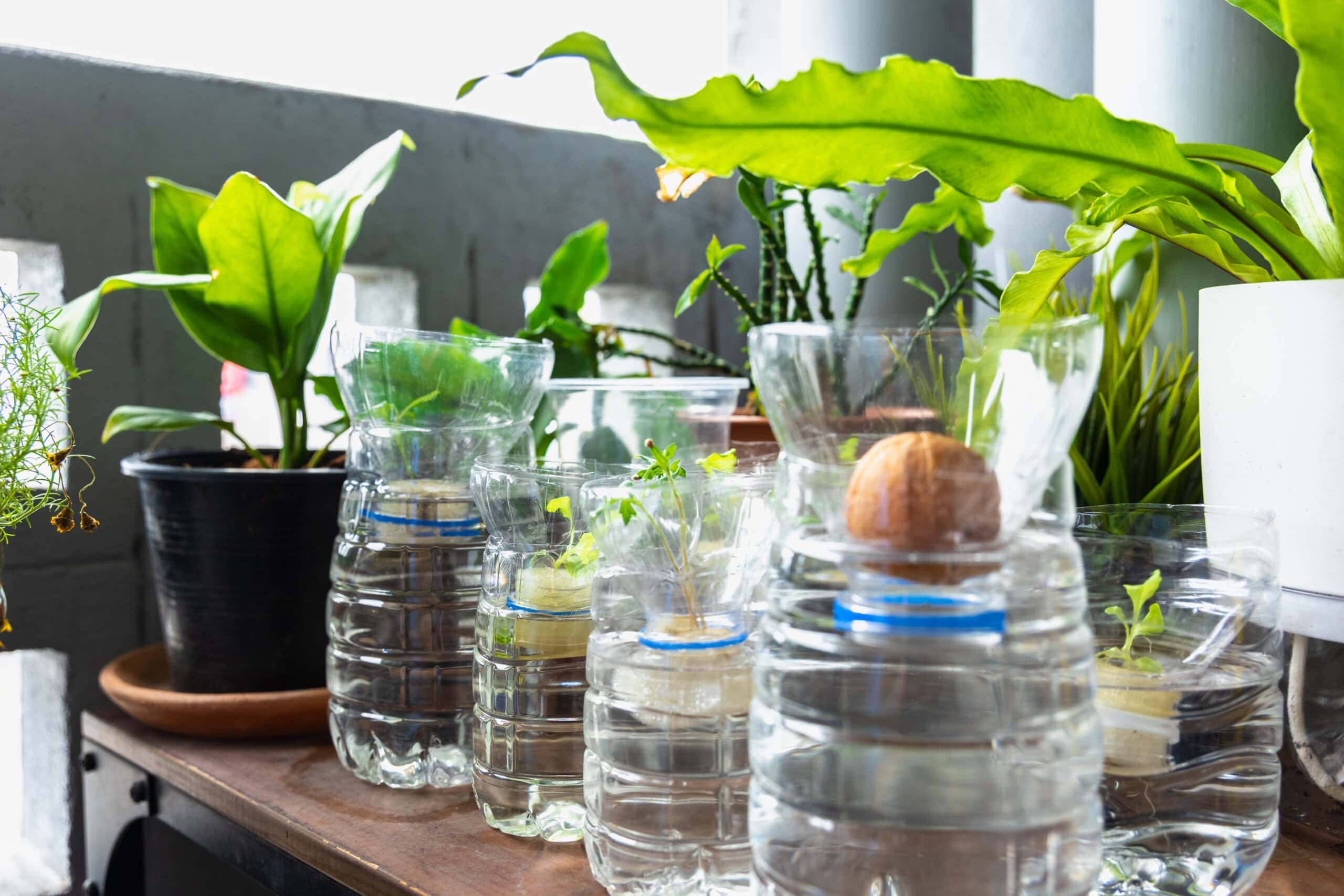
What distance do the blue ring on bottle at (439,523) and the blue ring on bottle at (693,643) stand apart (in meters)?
0.32

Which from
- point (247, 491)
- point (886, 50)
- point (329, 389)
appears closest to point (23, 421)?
point (247, 491)

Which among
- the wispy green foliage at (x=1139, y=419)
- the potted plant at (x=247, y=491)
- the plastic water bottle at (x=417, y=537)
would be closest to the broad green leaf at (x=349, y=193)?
the potted plant at (x=247, y=491)

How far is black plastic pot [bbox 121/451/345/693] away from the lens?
1012mm

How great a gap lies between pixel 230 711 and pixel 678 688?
23.2 inches

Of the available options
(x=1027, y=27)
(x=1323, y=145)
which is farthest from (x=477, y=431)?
(x=1027, y=27)

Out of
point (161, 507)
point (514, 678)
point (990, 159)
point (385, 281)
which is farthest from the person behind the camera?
point (385, 281)

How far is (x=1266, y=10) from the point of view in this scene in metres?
0.71

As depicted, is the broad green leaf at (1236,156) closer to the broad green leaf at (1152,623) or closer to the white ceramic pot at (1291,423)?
the white ceramic pot at (1291,423)

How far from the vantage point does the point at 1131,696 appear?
597 mm

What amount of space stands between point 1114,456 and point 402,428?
25.1 inches

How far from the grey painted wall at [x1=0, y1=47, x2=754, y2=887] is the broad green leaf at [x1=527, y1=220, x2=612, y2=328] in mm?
275

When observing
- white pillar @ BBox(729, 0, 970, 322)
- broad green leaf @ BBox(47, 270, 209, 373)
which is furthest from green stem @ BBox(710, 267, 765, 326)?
broad green leaf @ BBox(47, 270, 209, 373)

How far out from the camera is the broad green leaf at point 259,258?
3.21 feet

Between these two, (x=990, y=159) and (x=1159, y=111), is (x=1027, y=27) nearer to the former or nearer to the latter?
(x=1159, y=111)
